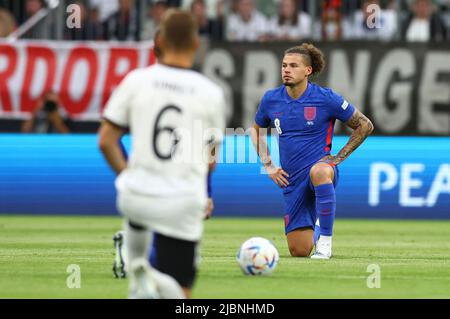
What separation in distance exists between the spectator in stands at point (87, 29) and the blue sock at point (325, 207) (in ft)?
30.3

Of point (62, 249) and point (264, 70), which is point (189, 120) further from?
point (264, 70)

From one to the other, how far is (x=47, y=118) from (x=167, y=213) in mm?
13578

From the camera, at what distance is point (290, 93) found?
1262cm

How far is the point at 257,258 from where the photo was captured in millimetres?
10273

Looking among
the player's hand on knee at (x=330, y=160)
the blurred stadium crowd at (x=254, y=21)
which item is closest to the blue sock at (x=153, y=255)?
the player's hand on knee at (x=330, y=160)

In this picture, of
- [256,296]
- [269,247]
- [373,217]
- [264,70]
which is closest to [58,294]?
[256,296]

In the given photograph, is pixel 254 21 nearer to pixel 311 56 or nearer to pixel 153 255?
pixel 311 56

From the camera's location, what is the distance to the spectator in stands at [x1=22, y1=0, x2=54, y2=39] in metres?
20.2

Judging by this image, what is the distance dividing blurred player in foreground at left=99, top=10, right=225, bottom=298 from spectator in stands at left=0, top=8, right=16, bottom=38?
45.0 feet

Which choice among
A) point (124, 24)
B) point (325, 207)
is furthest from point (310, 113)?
point (124, 24)

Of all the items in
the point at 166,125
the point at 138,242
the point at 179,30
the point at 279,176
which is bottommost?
the point at 279,176

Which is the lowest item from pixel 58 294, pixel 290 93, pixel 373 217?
pixel 373 217

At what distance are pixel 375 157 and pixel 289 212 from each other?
6.32m
